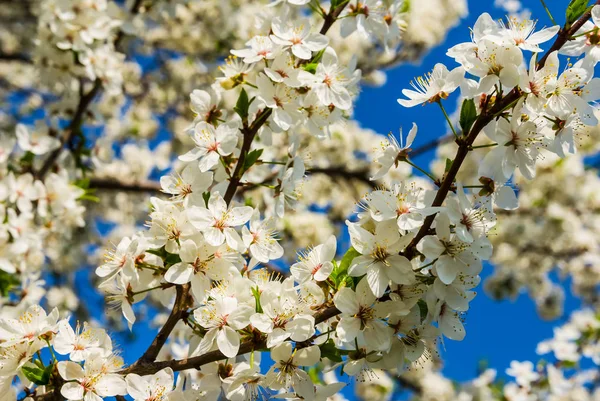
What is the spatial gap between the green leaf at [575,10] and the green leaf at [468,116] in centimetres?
32

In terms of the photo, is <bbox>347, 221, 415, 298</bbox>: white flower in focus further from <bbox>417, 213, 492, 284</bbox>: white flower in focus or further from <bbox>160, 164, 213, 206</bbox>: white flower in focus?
<bbox>160, 164, 213, 206</bbox>: white flower in focus

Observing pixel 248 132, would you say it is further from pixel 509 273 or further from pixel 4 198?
pixel 509 273

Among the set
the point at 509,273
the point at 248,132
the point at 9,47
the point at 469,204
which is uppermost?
the point at 509,273

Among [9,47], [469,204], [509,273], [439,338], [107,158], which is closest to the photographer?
[469,204]

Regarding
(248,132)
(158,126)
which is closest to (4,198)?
(248,132)

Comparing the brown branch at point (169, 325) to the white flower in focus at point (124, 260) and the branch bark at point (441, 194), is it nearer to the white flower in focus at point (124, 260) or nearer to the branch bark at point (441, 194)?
the branch bark at point (441, 194)

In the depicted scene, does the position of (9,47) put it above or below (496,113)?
below

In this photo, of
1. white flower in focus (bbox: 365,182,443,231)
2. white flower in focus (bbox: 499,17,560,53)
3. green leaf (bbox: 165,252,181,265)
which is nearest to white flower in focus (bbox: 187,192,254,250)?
green leaf (bbox: 165,252,181,265)

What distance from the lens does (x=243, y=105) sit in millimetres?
1771

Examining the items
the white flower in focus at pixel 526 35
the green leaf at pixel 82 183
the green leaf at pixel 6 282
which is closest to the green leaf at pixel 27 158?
the green leaf at pixel 82 183

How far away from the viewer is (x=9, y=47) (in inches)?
302

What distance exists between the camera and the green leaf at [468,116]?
4.45ft

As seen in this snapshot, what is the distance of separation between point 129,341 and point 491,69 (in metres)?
6.20

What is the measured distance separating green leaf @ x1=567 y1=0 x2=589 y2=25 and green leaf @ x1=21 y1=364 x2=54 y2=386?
5.13 ft
